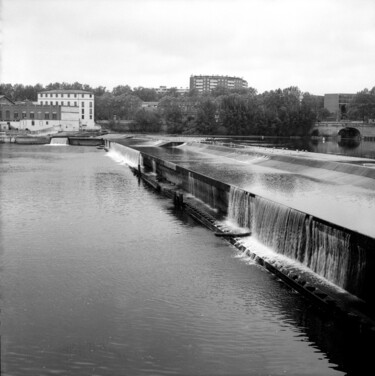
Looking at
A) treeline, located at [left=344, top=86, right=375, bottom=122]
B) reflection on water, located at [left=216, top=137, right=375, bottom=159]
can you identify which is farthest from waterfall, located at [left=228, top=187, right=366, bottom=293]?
treeline, located at [left=344, top=86, right=375, bottom=122]

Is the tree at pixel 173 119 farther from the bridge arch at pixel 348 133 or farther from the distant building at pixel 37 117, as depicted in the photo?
the bridge arch at pixel 348 133

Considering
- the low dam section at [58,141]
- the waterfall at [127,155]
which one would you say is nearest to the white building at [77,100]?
the low dam section at [58,141]

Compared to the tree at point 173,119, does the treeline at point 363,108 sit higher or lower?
higher

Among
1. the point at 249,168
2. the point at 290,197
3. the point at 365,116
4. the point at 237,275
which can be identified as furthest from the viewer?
the point at 365,116

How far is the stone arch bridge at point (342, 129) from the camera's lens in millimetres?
136125

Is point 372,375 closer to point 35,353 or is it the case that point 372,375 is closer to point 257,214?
point 35,353

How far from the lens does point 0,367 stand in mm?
9250

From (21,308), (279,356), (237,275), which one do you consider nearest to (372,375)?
(279,356)

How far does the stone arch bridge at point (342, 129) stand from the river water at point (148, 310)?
122 metres

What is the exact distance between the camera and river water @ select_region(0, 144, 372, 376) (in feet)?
33.5

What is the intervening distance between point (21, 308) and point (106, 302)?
6.47ft

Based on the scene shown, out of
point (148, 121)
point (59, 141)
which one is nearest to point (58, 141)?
point (59, 141)

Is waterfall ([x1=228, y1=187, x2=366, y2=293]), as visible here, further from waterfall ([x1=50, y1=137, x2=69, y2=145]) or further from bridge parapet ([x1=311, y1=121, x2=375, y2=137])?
bridge parapet ([x1=311, y1=121, x2=375, y2=137])

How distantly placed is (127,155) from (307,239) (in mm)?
44000
